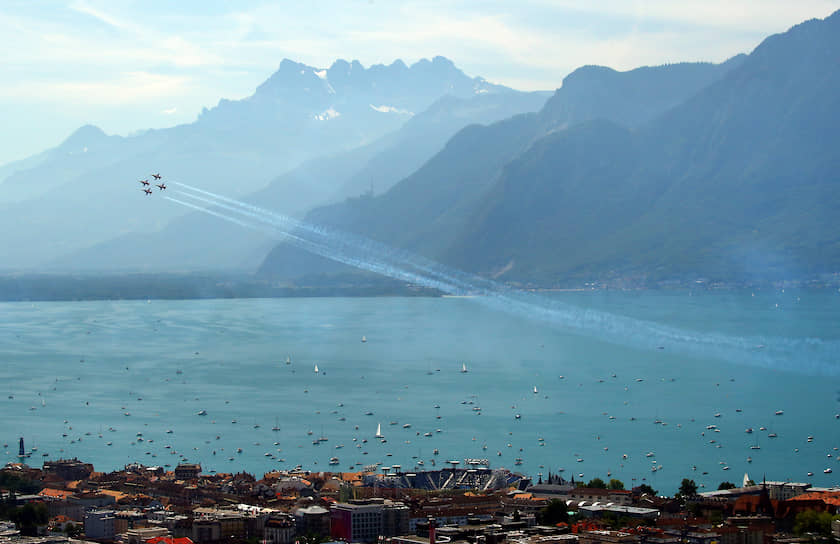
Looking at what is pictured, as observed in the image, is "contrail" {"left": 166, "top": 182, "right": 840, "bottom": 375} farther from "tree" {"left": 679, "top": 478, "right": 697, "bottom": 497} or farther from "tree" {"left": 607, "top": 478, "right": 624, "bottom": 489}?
"tree" {"left": 679, "top": 478, "right": 697, "bottom": 497}

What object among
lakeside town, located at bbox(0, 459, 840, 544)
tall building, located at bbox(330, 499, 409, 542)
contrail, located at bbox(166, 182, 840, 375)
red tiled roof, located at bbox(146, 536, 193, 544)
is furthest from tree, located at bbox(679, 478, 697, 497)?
contrail, located at bbox(166, 182, 840, 375)

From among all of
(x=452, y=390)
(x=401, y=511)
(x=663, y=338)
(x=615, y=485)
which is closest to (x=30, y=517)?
(x=401, y=511)

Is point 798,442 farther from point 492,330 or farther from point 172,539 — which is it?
point 492,330

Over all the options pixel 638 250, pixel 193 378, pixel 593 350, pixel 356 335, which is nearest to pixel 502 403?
pixel 193 378

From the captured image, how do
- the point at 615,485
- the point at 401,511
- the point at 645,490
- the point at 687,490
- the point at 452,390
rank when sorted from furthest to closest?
1. the point at 452,390
2. the point at 615,485
3. the point at 645,490
4. the point at 687,490
5. the point at 401,511

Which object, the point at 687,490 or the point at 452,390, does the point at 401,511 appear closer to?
the point at 687,490
